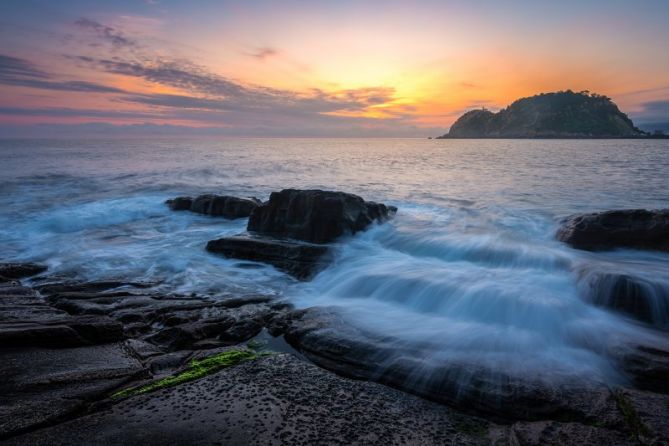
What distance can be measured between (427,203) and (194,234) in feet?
35.5

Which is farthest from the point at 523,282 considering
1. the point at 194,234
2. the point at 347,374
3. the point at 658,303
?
the point at 194,234

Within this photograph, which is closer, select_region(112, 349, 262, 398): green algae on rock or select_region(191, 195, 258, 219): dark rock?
select_region(112, 349, 262, 398): green algae on rock

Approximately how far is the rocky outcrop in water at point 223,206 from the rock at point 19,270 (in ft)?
23.2

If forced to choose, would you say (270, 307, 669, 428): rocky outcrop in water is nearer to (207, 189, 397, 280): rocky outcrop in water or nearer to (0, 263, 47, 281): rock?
(207, 189, 397, 280): rocky outcrop in water

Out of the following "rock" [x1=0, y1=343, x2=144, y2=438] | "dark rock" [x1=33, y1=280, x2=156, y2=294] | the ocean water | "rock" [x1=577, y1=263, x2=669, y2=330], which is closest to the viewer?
"rock" [x1=0, y1=343, x2=144, y2=438]

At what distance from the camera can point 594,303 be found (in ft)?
24.0

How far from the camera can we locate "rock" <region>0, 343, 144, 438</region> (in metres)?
3.77

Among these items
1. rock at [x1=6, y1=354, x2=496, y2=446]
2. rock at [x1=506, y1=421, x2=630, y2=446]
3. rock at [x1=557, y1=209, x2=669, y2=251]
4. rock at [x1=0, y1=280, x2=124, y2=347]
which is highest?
rock at [x1=557, y1=209, x2=669, y2=251]

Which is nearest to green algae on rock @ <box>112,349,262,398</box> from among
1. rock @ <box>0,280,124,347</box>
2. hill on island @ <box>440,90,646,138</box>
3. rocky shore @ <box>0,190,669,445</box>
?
rocky shore @ <box>0,190,669,445</box>

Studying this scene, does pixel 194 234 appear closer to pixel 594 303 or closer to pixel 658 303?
pixel 594 303

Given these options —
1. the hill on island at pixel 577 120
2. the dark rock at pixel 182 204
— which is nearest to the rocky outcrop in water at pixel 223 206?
the dark rock at pixel 182 204

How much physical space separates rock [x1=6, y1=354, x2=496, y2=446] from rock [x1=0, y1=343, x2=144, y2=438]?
0.93 feet

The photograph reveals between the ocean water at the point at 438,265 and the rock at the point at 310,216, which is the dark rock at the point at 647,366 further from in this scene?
the rock at the point at 310,216

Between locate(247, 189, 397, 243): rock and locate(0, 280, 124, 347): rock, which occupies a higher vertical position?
locate(247, 189, 397, 243): rock
